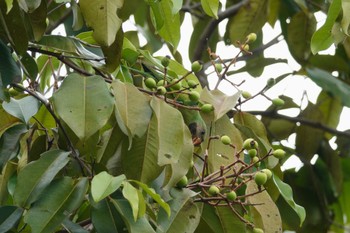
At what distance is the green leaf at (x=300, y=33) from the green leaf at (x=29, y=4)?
1.30 m

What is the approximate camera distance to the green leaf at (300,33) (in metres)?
2.46

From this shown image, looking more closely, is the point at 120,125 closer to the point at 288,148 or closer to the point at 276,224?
the point at 276,224

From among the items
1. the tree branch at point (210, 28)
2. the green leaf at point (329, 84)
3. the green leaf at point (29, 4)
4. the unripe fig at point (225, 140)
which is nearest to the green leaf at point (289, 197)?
the unripe fig at point (225, 140)

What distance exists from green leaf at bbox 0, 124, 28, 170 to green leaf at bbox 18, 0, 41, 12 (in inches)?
7.7

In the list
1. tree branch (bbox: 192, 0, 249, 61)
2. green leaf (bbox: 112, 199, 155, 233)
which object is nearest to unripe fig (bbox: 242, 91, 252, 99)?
green leaf (bbox: 112, 199, 155, 233)

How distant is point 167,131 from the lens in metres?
1.25

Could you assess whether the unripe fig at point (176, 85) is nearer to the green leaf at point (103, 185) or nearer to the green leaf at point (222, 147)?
the green leaf at point (222, 147)

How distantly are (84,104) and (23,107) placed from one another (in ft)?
0.39

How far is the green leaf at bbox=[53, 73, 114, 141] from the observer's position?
1188 mm

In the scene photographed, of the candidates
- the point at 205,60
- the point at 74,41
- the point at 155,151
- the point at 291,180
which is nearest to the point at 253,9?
the point at 205,60

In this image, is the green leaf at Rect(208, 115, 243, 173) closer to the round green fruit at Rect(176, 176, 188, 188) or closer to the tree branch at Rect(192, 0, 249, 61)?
the round green fruit at Rect(176, 176, 188, 188)

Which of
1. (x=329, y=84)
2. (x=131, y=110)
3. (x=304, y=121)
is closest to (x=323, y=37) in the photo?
(x=131, y=110)

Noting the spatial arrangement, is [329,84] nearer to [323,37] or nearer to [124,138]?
[323,37]

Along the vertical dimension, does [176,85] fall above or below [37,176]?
above
